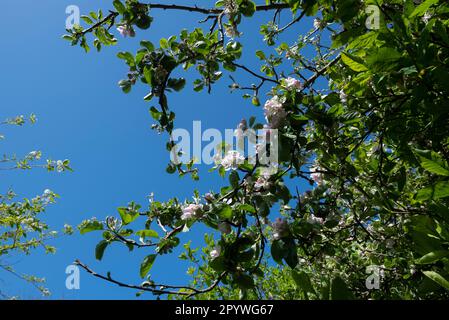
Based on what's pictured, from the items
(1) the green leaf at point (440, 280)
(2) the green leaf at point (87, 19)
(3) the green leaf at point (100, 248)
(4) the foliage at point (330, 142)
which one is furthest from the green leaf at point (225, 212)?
(2) the green leaf at point (87, 19)

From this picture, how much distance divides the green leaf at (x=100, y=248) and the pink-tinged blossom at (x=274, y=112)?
91 centimetres

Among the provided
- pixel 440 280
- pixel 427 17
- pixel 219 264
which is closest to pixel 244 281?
pixel 219 264

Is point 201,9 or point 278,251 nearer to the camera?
point 278,251

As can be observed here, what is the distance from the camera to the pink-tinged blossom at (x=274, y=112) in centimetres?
179

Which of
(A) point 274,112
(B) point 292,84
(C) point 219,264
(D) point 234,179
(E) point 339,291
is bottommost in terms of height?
(E) point 339,291

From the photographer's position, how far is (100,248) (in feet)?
5.35

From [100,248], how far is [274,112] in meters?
0.98

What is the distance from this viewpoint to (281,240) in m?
1.64

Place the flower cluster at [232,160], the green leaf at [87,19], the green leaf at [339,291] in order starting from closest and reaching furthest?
the green leaf at [339,291] → the flower cluster at [232,160] → the green leaf at [87,19]

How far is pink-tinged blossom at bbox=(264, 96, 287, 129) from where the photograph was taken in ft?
5.87

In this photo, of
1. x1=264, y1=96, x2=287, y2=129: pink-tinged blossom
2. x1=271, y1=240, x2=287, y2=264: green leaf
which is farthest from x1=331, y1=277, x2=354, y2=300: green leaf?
x1=264, y1=96, x2=287, y2=129: pink-tinged blossom

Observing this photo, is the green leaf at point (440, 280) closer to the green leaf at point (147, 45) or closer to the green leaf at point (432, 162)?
the green leaf at point (432, 162)

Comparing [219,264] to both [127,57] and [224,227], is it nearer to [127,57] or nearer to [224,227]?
[224,227]

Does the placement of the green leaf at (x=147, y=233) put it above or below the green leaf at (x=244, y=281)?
above
